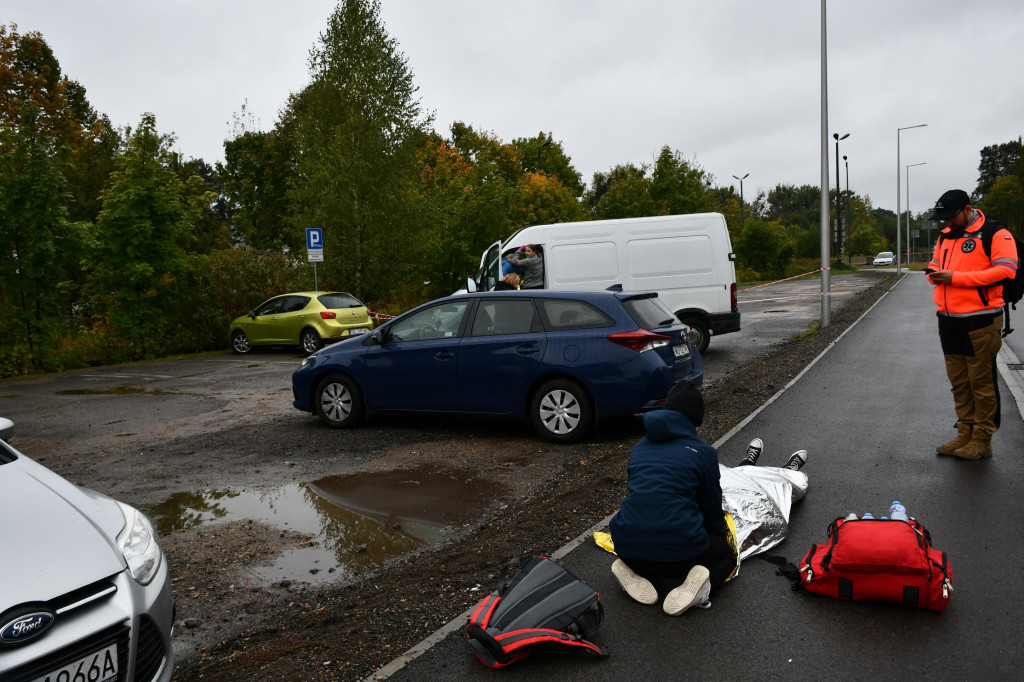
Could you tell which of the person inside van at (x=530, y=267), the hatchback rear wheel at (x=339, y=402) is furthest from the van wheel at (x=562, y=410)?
the person inside van at (x=530, y=267)

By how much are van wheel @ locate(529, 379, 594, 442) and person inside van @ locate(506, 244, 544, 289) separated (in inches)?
249

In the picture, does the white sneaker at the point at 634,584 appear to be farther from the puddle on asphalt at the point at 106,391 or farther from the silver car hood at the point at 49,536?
the puddle on asphalt at the point at 106,391

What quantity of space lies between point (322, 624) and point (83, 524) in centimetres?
142

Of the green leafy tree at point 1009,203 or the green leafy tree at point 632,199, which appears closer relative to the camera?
the green leafy tree at point 632,199

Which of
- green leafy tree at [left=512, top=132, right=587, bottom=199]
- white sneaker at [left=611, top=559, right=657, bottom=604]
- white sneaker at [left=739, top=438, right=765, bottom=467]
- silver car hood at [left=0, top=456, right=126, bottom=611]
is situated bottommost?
white sneaker at [left=611, top=559, right=657, bottom=604]

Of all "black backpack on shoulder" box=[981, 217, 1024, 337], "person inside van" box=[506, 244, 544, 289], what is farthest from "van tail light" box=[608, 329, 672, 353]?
"person inside van" box=[506, 244, 544, 289]

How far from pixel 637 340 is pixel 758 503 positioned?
317 cm

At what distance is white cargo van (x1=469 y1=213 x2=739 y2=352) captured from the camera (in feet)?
49.3

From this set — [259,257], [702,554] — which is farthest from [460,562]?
[259,257]

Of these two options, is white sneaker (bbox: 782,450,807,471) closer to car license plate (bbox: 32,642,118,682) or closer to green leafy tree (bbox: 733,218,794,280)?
car license plate (bbox: 32,642,118,682)

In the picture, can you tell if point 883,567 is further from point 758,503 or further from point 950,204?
point 950,204

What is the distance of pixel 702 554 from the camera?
4215 mm

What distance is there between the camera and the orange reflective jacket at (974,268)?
6.38 meters

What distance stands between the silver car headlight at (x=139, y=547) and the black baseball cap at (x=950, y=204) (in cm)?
619
